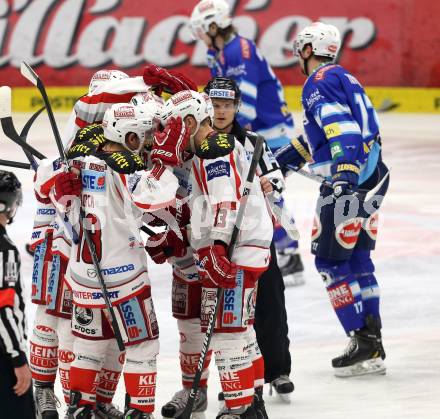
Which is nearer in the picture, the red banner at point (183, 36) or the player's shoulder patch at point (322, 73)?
the player's shoulder patch at point (322, 73)

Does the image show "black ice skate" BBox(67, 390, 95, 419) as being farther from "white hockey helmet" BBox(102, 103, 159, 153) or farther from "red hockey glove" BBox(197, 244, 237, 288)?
"white hockey helmet" BBox(102, 103, 159, 153)

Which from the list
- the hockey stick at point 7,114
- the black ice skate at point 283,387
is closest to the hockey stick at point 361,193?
the black ice skate at point 283,387

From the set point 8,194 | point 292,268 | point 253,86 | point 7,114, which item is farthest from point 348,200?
point 253,86

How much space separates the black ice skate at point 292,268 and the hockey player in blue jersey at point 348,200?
160cm

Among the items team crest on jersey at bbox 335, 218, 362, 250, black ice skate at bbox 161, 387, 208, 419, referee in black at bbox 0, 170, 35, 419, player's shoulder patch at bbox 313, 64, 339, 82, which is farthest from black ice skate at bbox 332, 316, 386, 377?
referee in black at bbox 0, 170, 35, 419

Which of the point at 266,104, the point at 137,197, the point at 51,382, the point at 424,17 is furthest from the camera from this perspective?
the point at 424,17

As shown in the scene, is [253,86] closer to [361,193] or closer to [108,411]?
[361,193]

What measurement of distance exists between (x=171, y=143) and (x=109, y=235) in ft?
1.35

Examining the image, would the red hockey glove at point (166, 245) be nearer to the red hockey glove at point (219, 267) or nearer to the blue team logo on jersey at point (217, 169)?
the red hockey glove at point (219, 267)

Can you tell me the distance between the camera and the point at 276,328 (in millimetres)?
4973

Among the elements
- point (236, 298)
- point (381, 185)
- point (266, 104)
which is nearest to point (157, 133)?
point (236, 298)

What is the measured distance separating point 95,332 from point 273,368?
981mm

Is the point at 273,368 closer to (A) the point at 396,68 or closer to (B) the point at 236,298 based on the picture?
(B) the point at 236,298

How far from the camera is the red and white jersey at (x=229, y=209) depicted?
4.28 meters
